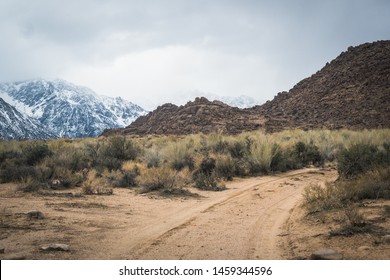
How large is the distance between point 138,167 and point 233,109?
56787 millimetres

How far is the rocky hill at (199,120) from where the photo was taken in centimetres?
5809

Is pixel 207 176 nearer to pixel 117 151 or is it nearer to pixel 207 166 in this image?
pixel 207 166

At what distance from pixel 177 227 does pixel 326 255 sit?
325 cm

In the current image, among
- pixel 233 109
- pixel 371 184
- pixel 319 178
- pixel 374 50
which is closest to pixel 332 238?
pixel 371 184

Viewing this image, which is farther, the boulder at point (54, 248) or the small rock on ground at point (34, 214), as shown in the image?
the small rock on ground at point (34, 214)

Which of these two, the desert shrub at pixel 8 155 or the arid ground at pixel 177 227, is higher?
the desert shrub at pixel 8 155

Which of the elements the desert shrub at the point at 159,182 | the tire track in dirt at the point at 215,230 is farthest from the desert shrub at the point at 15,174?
the tire track in dirt at the point at 215,230

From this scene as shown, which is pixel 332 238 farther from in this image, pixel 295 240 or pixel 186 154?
pixel 186 154

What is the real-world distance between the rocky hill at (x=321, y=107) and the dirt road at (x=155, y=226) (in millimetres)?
44054

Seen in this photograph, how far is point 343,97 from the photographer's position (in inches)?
2552

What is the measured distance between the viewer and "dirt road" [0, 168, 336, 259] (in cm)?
573

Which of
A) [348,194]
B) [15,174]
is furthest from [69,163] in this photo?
[348,194]

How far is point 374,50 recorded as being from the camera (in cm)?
7194

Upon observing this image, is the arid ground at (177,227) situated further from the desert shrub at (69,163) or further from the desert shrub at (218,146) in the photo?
the desert shrub at (218,146)
